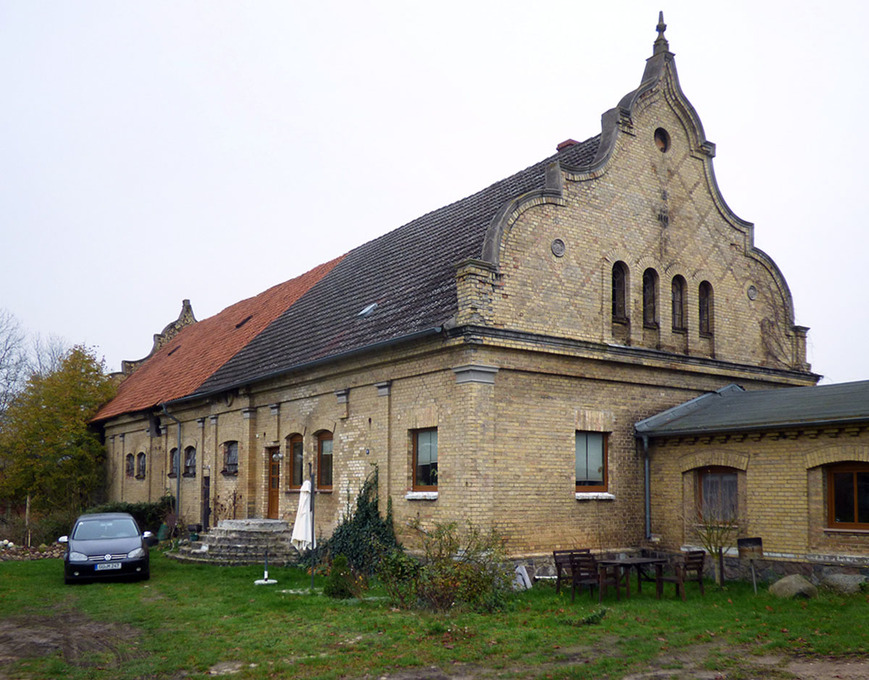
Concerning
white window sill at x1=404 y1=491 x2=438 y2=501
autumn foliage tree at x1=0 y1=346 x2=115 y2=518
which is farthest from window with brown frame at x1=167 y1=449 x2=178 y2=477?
white window sill at x1=404 y1=491 x2=438 y2=501

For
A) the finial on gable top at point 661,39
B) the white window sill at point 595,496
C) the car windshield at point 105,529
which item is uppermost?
the finial on gable top at point 661,39

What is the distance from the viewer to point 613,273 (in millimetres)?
19422

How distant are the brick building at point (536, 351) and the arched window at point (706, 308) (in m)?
0.05

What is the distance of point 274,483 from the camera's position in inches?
945

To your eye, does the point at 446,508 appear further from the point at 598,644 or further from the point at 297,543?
the point at 598,644

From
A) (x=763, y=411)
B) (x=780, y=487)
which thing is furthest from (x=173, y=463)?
(x=780, y=487)

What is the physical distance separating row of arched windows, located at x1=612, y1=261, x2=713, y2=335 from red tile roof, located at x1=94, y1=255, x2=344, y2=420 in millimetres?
13216

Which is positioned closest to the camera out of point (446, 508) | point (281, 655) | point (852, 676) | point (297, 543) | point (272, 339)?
point (852, 676)

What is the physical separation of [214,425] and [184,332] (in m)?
17.7

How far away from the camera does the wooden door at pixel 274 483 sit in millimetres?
23750

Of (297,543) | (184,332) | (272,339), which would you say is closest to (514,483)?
(297,543)

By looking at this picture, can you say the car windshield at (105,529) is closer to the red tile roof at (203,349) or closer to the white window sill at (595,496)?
the red tile roof at (203,349)

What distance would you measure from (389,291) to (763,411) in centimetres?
940

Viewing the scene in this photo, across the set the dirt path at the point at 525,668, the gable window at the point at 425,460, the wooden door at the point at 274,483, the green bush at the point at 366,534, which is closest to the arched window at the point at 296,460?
the wooden door at the point at 274,483
